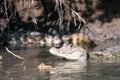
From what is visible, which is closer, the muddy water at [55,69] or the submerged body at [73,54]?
the muddy water at [55,69]

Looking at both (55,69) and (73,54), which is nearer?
(55,69)

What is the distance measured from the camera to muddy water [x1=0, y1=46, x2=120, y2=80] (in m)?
13.0

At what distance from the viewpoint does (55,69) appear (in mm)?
14328

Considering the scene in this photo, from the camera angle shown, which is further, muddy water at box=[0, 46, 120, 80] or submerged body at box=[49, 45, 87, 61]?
submerged body at box=[49, 45, 87, 61]

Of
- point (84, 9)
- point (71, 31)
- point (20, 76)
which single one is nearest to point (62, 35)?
point (71, 31)

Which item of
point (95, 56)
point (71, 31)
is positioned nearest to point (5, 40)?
point (71, 31)

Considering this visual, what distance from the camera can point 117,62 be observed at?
600 inches

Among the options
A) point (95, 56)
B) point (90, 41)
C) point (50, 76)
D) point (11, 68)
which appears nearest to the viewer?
point (50, 76)

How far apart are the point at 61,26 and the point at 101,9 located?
7.91ft

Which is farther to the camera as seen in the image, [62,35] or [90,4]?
[90,4]

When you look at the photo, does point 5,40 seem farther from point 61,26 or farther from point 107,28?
point 107,28

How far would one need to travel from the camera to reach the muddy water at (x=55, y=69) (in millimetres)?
13047

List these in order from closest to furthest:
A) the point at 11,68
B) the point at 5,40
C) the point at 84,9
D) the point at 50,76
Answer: the point at 50,76 → the point at 11,68 → the point at 5,40 → the point at 84,9

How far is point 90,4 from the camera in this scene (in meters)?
Answer: 24.4
